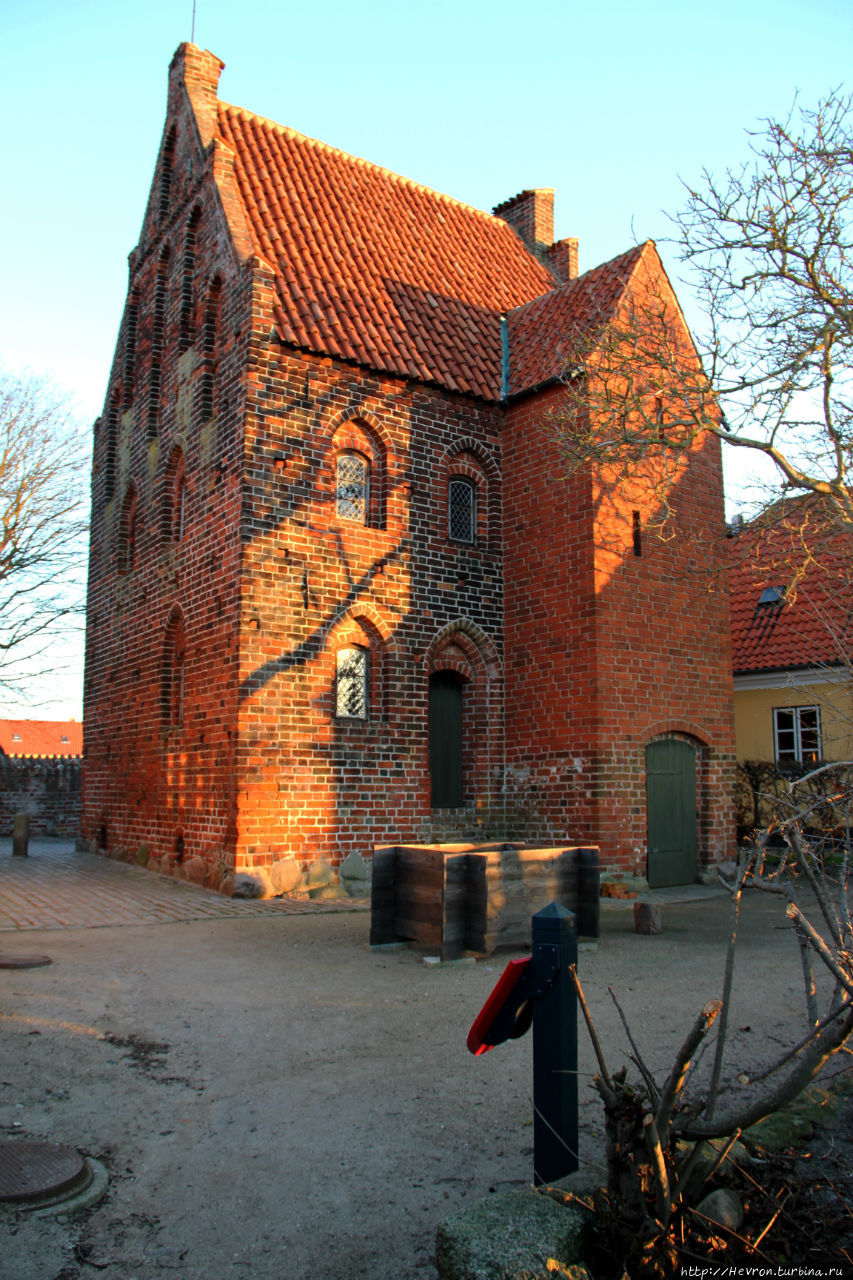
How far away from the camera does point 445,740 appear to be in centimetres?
1461

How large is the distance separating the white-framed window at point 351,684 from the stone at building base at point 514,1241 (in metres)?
10.3

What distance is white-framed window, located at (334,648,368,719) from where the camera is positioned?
13359mm

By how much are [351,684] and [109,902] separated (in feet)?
14.2

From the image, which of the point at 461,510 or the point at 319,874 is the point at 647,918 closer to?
the point at 319,874

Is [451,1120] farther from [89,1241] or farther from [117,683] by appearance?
[117,683]

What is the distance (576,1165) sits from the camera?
3.61 m

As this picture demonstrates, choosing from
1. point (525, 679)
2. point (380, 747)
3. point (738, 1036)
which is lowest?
point (738, 1036)

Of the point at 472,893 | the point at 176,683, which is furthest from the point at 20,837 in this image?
the point at 472,893

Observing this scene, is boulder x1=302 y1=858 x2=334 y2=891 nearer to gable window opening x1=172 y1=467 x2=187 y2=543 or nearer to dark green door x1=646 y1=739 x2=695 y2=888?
dark green door x1=646 y1=739 x2=695 y2=888

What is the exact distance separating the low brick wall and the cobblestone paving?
31.2ft

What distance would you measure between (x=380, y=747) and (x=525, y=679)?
2564mm

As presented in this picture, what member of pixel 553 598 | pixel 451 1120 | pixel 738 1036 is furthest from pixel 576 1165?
pixel 553 598

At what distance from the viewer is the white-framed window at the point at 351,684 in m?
13.4

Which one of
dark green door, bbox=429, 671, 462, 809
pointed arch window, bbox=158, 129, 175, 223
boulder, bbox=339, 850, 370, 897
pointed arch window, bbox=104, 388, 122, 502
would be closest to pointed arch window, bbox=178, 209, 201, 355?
pointed arch window, bbox=158, 129, 175, 223
